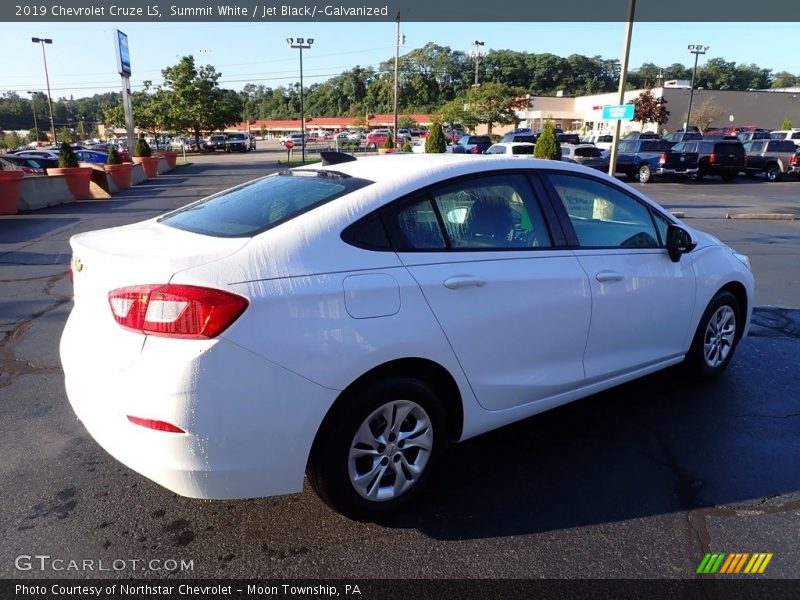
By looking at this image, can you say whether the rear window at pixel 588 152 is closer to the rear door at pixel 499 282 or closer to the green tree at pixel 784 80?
the rear door at pixel 499 282

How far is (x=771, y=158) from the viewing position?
27.0 m

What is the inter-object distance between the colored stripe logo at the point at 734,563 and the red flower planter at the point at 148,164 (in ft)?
92.7

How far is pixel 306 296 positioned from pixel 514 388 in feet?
4.38

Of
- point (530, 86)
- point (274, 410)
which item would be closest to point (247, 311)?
point (274, 410)

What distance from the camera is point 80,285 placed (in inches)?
109

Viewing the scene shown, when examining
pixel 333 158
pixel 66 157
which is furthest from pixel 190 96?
pixel 333 158

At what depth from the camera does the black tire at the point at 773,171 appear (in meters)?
27.0

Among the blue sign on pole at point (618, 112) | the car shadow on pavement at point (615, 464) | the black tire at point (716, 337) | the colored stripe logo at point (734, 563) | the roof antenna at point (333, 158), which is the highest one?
the blue sign on pole at point (618, 112)

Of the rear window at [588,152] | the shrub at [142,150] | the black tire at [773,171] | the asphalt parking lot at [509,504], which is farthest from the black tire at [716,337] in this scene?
the shrub at [142,150]

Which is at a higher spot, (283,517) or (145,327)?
(145,327)

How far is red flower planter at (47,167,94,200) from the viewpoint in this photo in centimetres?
1778

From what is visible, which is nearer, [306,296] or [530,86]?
[306,296]

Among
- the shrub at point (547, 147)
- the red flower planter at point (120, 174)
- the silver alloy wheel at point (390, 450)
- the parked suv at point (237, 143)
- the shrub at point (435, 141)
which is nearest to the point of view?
the silver alloy wheel at point (390, 450)

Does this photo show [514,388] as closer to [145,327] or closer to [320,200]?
[320,200]
